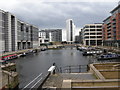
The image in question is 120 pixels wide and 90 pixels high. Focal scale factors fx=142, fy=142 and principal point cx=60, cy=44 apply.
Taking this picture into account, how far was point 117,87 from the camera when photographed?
9047 millimetres

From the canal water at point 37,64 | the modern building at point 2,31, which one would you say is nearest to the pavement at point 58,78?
the canal water at point 37,64

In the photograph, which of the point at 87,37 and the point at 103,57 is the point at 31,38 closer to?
the point at 87,37

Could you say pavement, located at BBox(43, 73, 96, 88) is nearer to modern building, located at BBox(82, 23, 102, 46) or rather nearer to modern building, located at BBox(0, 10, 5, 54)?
modern building, located at BBox(0, 10, 5, 54)

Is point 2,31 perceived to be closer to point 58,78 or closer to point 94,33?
point 58,78

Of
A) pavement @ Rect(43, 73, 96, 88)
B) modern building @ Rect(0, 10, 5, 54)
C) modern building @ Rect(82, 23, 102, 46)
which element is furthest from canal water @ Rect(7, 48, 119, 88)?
modern building @ Rect(82, 23, 102, 46)

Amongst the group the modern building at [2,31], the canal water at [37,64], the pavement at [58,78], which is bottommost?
the canal water at [37,64]

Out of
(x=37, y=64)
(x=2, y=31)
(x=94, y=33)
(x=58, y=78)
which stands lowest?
(x=37, y=64)

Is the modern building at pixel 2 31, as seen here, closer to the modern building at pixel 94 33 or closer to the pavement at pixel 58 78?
the pavement at pixel 58 78

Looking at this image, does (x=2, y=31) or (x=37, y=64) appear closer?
(x=37, y=64)

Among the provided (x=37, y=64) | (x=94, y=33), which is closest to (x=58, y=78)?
(x=37, y=64)

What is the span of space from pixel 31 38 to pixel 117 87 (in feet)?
356

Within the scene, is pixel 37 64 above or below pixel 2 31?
below

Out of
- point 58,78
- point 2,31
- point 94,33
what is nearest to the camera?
point 58,78

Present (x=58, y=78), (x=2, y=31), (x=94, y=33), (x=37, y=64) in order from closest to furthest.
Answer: (x=58, y=78) < (x=37, y=64) < (x=2, y=31) < (x=94, y=33)
